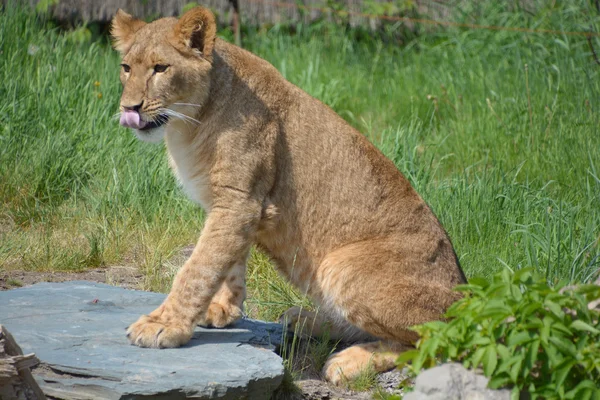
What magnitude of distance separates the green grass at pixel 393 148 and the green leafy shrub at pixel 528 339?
1.78 meters

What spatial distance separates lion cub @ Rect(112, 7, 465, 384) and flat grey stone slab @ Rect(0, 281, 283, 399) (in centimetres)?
14

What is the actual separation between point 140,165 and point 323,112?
84.7 inches

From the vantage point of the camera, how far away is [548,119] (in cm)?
721

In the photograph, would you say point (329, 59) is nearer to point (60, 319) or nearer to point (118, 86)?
point (118, 86)

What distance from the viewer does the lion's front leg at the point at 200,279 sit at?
156 inches

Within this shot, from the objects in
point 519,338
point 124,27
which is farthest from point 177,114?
point 519,338

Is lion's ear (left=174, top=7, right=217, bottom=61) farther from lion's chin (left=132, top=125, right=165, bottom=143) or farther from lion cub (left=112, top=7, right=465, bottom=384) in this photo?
lion's chin (left=132, top=125, right=165, bottom=143)

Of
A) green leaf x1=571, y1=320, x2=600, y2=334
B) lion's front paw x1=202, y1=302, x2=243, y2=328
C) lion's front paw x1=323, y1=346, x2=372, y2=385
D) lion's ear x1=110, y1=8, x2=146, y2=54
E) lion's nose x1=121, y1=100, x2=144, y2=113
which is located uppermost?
lion's ear x1=110, y1=8, x2=146, y2=54

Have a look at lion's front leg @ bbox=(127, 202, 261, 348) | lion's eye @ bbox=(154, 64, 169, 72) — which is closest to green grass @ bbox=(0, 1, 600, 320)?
lion's front leg @ bbox=(127, 202, 261, 348)

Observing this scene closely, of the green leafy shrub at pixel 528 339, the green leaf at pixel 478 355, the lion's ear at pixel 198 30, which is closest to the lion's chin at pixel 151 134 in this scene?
the lion's ear at pixel 198 30

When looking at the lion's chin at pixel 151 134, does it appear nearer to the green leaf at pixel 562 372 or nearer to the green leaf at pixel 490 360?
the green leaf at pixel 490 360

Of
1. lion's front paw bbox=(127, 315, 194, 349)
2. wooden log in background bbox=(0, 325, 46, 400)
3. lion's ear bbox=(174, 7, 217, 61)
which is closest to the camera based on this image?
wooden log in background bbox=(0, 325, 46, 400)

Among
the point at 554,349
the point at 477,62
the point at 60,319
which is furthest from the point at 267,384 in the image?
the point at 477,62

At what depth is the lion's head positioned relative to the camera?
13.4 ft
